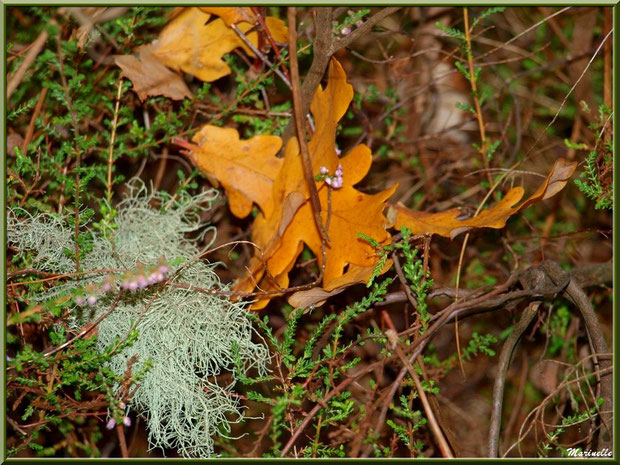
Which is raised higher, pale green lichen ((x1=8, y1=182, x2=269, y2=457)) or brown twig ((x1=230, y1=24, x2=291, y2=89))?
brown twig ((x1=230, y1=24, x2=291, y2=89))

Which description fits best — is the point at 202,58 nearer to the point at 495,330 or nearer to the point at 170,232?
the point at 170,232

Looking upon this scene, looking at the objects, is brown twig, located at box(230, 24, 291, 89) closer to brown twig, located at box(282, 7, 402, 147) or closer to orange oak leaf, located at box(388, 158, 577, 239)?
brown twig, located at box(282, 7, 402, 147)

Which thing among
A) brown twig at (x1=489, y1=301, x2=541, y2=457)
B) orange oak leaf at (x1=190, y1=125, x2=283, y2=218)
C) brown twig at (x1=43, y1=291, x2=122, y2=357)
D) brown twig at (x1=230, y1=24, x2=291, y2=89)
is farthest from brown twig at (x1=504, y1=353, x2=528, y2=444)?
brown twig at (x1=43, y1=291, x2=122, y2=357)

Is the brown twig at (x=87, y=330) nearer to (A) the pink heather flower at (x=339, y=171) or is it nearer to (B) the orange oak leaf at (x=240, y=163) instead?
(B) the orange oak leaf at (x=240, y=163)

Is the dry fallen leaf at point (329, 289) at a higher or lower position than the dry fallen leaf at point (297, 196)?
lower

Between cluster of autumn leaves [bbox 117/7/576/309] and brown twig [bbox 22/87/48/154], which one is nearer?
cluster of autumn leaves [bbox 117/7/576/309]

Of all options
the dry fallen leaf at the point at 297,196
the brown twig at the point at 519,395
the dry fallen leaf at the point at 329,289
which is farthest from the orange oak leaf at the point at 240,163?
the brown twig at the point at 519,395
